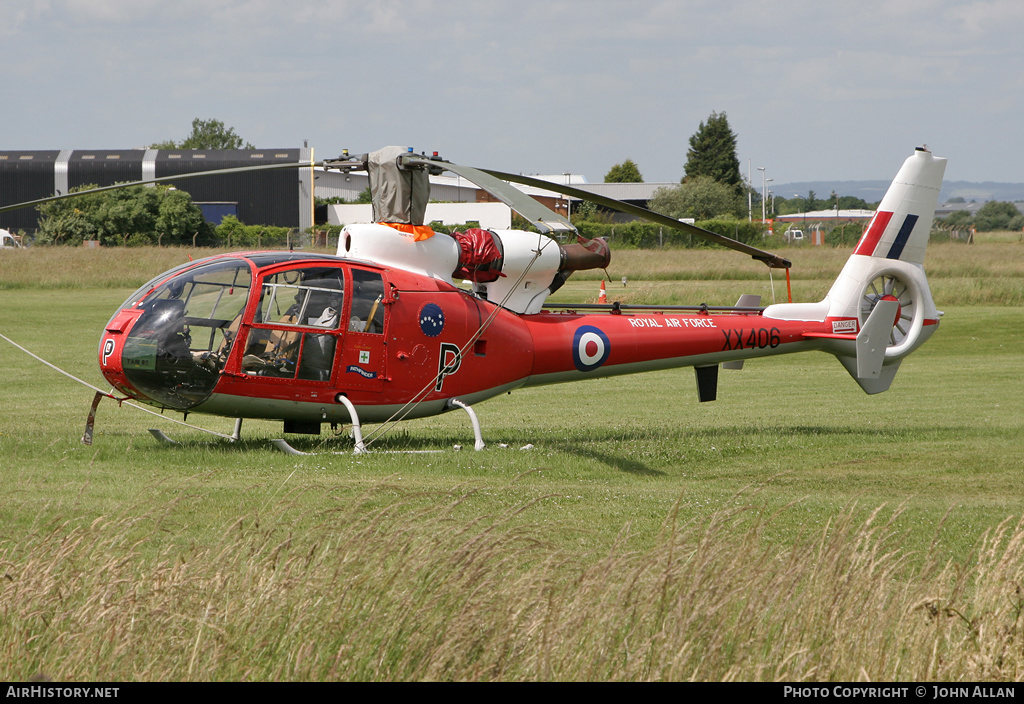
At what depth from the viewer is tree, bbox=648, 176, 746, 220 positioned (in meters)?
90.4

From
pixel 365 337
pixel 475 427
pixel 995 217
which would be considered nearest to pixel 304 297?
pixel 365 337

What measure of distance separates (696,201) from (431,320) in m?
82.6

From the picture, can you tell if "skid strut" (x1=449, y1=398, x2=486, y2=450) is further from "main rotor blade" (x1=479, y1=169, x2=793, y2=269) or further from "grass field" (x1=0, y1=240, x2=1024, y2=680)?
"main rotor blade" (x1=479, y1=169, x2=793, y2=269)

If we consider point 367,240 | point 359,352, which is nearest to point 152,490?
point 359,352

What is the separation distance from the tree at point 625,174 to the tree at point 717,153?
11536 mm

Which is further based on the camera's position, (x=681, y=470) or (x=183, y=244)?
(x=183, y=244)

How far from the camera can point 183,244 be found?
57.8 m

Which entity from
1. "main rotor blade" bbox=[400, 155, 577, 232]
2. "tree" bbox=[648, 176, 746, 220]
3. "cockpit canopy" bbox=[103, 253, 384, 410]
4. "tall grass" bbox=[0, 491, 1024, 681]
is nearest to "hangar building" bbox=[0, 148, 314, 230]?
"tree" bbox=[648, 176, 746, 220]

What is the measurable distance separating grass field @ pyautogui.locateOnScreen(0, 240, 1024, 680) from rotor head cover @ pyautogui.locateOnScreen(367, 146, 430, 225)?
272 centimetres

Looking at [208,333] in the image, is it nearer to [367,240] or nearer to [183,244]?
[367,240]

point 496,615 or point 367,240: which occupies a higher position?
point 367,240
